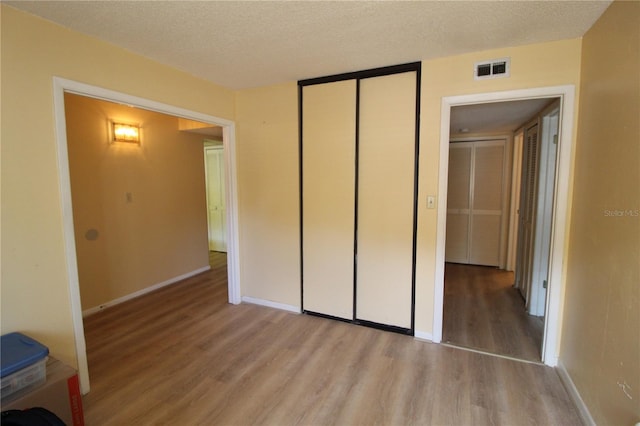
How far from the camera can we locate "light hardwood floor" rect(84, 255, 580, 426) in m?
1.93

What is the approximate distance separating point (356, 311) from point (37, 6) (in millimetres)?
3336

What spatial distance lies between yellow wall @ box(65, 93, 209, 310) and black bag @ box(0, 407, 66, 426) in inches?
88.2

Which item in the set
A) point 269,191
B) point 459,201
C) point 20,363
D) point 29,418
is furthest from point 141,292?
point 459,201

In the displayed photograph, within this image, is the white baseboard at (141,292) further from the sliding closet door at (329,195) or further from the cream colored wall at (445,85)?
the cream colored wall at (445,85)

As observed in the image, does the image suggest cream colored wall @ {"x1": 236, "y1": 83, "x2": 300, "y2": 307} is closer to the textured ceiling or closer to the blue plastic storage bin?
the textured ceiling

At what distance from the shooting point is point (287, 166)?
336 cm

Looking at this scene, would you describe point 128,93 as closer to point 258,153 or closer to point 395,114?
point 258,153

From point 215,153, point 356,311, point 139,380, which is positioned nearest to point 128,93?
A: point 139,380

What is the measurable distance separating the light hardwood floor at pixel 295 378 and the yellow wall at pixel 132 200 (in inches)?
27.8

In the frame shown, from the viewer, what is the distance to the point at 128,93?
2.41 m

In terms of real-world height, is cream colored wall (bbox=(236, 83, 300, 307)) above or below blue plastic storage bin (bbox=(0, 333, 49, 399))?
above

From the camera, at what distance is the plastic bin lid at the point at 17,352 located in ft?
4.93

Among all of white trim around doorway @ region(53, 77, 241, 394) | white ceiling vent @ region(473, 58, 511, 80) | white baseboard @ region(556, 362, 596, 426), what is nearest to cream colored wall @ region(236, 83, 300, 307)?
white trim around doorway @ region(53, 77, 241, 394)

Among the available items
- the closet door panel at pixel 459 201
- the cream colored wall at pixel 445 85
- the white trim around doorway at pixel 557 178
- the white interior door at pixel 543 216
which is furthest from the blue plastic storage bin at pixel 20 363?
the closet door panel at pixel 459 201
